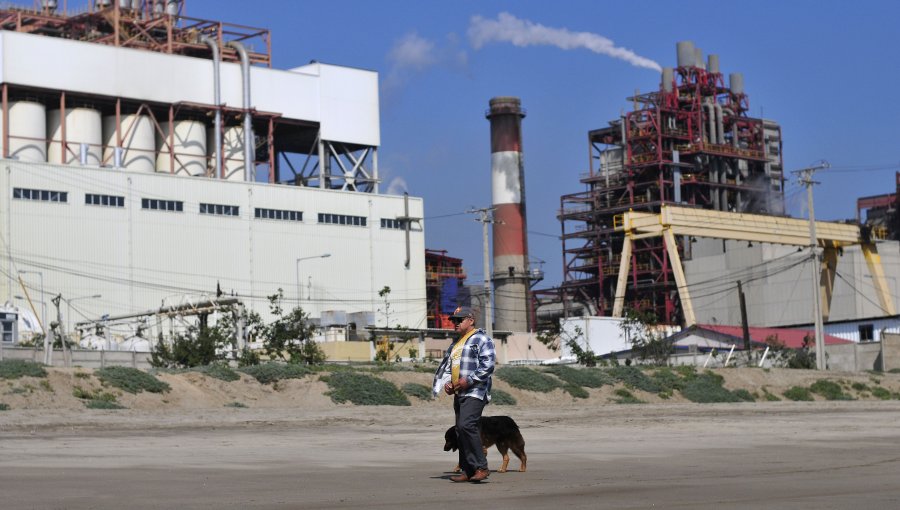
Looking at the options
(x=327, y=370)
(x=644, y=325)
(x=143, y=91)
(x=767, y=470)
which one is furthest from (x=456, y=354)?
(x=143, y=91)

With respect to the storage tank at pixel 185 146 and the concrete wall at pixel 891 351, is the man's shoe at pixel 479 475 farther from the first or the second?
the storage tank at pixel 185 146

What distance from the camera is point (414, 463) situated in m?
16.0

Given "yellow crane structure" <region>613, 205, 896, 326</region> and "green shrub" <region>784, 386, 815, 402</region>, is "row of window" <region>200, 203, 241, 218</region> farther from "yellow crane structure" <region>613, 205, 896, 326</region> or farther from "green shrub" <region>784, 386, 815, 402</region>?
"green shrub" <region>784, 386, 815, 402</region>

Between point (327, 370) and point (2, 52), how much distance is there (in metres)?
52.0

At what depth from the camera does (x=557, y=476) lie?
13.8 meters

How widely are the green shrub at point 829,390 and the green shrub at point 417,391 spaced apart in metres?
17.0

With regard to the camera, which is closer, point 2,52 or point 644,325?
point 644,325

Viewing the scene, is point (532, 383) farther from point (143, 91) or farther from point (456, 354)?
point (143, 91)

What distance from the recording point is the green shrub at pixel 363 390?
1457 inches

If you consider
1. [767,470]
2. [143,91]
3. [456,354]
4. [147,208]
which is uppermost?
[143,91]

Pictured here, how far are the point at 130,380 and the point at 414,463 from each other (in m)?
20.4

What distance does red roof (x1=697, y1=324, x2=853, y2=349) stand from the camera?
264ft

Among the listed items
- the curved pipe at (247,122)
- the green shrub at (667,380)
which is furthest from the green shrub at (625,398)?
the curved pipe at (247,122)

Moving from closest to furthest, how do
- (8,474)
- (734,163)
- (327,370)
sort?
(8,474)
(327,370)
(734,163)
